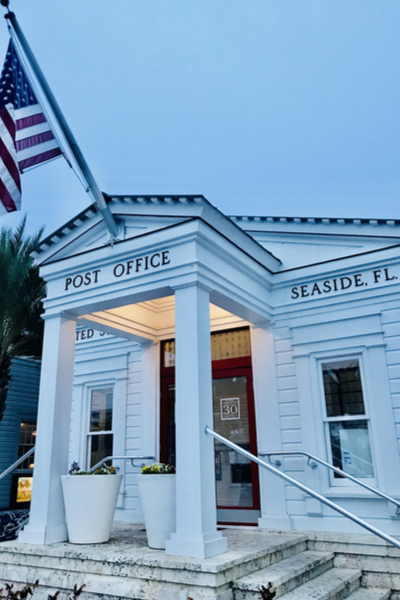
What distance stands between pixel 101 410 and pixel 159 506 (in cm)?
407

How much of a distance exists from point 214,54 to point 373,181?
30.6 m

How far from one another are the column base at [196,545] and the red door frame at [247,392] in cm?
236

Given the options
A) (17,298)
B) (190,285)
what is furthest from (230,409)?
(17,298)

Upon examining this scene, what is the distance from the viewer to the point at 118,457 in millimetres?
7688

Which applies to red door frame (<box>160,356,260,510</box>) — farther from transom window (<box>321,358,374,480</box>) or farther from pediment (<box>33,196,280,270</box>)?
pediment (<box>33,196,280,270</box>)

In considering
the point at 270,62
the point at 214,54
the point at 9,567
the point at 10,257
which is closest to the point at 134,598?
the point at 9,567

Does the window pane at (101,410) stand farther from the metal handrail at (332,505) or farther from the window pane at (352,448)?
the metal handrail at (332,505)

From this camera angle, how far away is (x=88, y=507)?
532cm

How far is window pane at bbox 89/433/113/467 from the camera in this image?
336 inches

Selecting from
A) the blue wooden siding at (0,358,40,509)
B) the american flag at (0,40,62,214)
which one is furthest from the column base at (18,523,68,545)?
the blue wooden siding at (0,358,40,509)

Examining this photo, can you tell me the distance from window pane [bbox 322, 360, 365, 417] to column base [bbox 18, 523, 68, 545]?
3.81m

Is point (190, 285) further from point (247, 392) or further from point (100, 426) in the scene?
point (100, 426)

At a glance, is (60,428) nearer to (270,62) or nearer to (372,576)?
(372,576)

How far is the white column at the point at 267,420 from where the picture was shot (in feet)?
21.2
